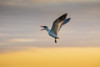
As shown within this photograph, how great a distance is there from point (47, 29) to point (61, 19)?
482cm

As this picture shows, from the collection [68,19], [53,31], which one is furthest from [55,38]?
[68,19]

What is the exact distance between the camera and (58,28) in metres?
61.3

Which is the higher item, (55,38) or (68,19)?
(68,19)

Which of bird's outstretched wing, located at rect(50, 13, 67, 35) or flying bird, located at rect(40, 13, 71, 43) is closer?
Result: bird's outstretched wing, located at rect(50, 13, 67, 35)

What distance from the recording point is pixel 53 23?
199 ft

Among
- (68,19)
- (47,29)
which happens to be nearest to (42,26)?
(47,29)

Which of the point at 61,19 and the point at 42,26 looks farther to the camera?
the point at 42,26

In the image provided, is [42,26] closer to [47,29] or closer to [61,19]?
[47,29]

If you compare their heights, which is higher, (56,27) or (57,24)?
(57,24)

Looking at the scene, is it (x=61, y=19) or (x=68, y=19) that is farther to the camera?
(x=68, y=19)

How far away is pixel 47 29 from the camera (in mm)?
62312

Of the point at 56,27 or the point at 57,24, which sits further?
the point at 56,27

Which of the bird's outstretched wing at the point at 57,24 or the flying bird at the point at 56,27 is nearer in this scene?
the bird's outstretched wing at the point at 57,24

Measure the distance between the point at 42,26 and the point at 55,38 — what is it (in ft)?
14.9
